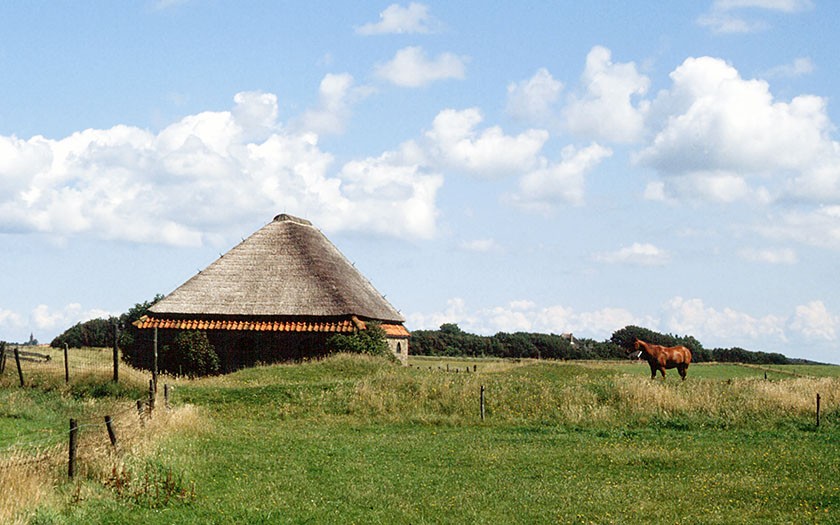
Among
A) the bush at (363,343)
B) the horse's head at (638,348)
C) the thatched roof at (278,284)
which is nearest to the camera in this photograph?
the horse's head at (638,348)

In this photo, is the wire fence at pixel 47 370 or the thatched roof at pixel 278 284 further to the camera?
the thatched roof at pixel 278 284

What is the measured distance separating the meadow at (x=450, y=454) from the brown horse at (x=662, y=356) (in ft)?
30.1

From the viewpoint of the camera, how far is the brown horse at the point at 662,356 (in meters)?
43.8

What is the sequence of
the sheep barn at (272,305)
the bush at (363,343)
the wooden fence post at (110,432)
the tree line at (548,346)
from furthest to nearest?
1. the tree line at (548,346)
2. the sheep barn at (272,305)
3. the bush at (363,343)
4. the wooden fence post at (110,432)

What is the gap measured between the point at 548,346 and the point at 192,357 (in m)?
69.7

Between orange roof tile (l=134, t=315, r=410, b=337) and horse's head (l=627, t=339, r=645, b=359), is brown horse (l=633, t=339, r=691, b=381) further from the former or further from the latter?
orange roof tile (l=134, t=315, r=410, b=337)

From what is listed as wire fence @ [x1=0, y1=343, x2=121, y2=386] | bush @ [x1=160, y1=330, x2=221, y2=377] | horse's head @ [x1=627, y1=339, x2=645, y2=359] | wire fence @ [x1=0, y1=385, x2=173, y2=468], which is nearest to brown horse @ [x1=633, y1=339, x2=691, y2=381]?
horse's head @ [x1=627, y1=339, x2=645, y2=359]

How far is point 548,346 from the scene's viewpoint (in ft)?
368

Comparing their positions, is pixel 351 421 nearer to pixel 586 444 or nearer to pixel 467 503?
pixel 586 444

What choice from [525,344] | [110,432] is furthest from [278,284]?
[525,344]

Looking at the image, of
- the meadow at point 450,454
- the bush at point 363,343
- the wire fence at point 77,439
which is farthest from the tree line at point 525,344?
the wire fence at point 77,439

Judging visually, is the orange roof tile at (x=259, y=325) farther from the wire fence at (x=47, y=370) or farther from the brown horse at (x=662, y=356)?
the brown horse at (x=662, y=356)

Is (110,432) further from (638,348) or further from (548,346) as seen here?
(548,346)

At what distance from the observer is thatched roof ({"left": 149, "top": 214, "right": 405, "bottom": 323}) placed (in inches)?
2010
